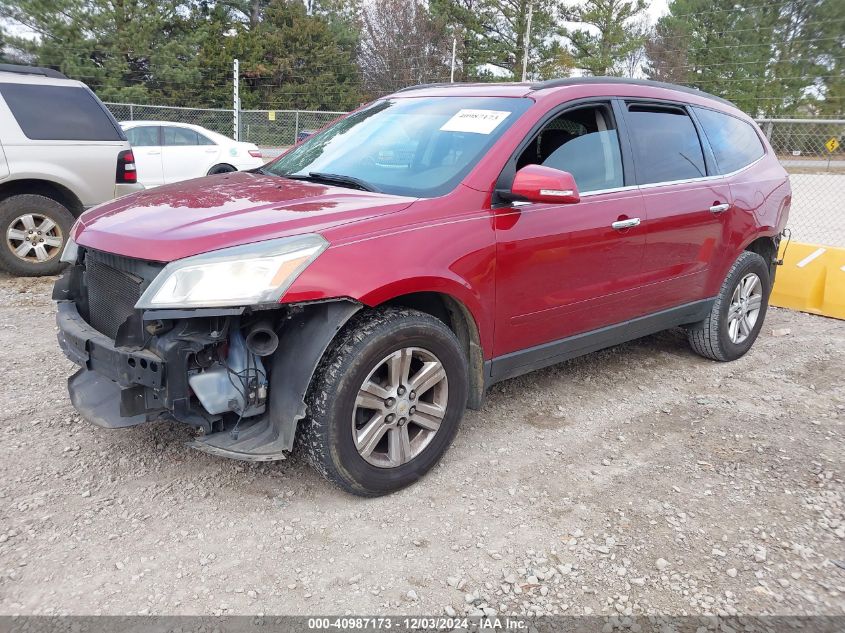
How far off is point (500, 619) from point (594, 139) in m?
2.62

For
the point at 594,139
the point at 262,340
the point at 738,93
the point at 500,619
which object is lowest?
the point at 500,619

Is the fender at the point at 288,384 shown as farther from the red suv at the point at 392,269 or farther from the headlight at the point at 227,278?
the headlight at the point at 227,278

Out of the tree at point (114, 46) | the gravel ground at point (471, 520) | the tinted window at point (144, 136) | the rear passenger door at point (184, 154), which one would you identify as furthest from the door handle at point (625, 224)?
the tree at point (114, 46)

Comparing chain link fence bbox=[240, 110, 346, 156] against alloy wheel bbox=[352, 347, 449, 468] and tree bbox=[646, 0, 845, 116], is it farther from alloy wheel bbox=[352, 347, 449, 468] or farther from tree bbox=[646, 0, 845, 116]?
tree bbox=[646, 0, 845, 116]

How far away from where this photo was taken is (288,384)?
269 centimetres

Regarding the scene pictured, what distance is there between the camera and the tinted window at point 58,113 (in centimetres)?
650

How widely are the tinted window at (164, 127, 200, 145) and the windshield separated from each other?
824 centimetres

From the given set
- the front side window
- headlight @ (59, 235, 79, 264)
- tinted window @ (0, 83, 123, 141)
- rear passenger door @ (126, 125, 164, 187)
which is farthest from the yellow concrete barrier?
rear passenger door @ (126, 125, 164, 187)

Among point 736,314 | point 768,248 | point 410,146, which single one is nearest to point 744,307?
point 736,314

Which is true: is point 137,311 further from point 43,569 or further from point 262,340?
point 43,569

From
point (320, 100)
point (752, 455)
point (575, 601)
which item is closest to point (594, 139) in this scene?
point (752, 455)

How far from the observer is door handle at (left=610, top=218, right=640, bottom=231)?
375cm

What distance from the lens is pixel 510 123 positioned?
3389mm

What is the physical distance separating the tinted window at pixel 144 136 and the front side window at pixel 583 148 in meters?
9.37
